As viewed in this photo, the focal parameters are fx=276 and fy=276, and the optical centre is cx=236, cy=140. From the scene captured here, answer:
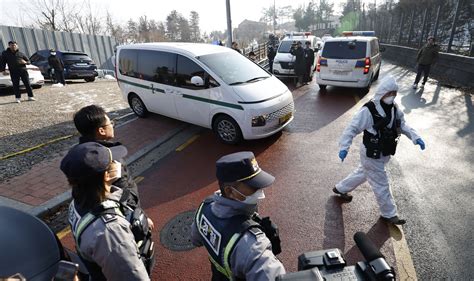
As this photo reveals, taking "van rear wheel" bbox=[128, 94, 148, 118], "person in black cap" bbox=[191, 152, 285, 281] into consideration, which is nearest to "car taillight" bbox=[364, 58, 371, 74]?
"van rear wheel" bbox=[128, 94, 148, 118]

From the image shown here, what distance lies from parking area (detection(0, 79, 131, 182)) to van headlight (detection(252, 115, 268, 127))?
13.0ft

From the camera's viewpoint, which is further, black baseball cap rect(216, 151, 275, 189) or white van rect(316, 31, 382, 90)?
white van rect(316, 31, 382, 90)

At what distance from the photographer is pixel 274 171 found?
15.8ft

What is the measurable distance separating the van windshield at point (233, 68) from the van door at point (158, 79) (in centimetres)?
92

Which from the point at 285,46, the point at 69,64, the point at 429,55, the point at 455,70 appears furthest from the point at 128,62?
the point at 455,70

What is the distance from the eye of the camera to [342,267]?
47.3 inches

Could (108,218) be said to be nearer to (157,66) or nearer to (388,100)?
(388,100)

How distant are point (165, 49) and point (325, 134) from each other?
168 inches

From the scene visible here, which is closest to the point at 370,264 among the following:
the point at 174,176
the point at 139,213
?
the point at 139,213

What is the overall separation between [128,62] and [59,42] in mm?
13855

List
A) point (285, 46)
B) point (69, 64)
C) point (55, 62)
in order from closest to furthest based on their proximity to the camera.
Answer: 1. point (55, 62)
2. point (285, 46)
3. point (69, 64)

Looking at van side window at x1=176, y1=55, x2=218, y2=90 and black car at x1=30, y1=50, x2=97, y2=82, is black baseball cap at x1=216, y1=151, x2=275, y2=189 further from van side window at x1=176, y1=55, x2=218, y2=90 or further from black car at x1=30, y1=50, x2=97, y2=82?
black car at x1=30, y1=50, x2=97, y2=82

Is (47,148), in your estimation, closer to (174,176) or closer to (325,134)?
(174,176)

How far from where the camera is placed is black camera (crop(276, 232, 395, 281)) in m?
1.04
